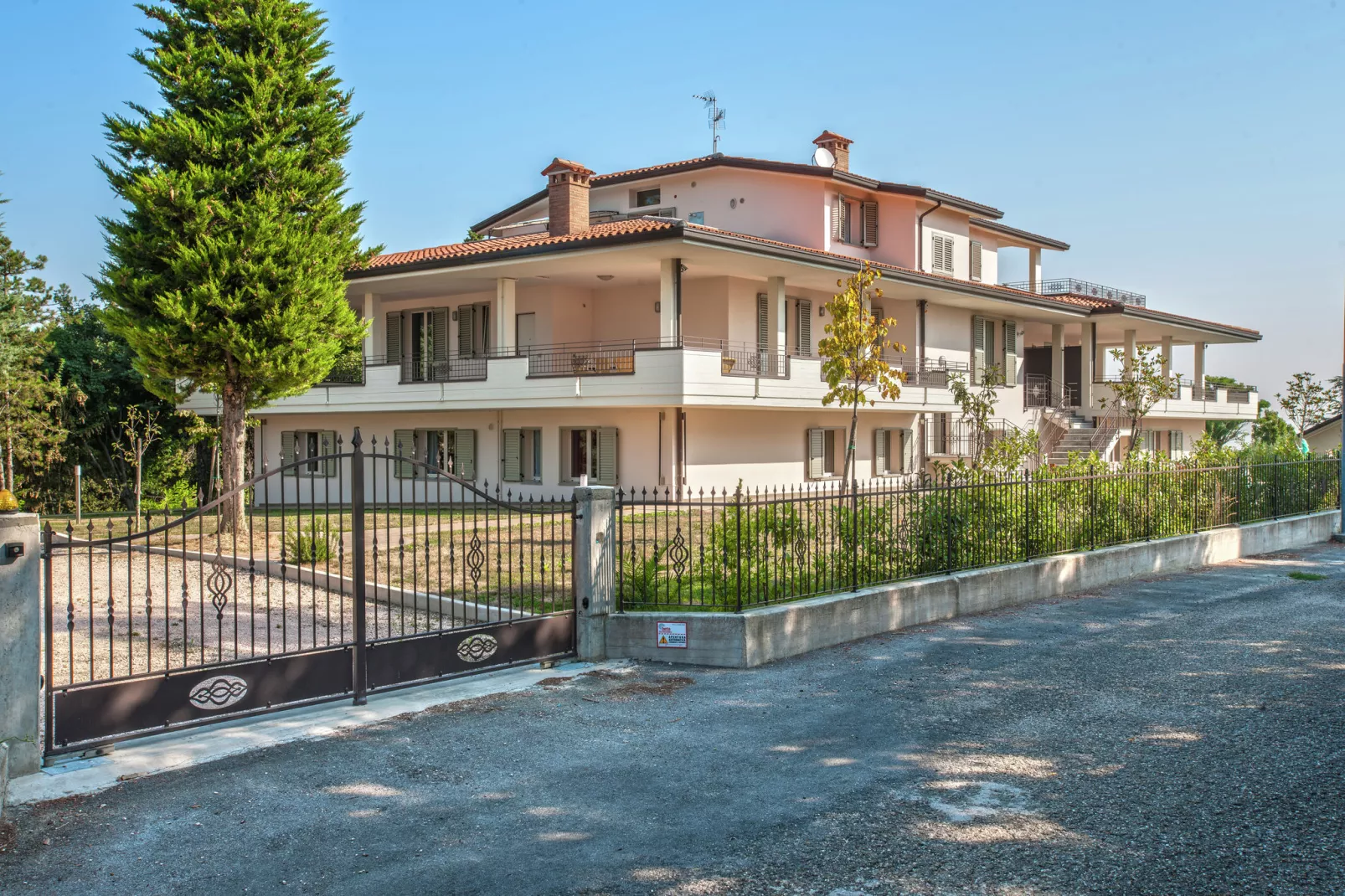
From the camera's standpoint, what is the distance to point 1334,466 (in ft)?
79.3

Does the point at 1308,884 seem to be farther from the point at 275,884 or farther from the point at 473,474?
the point at 473,474

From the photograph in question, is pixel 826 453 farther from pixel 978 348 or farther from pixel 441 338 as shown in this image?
pixel 441 338

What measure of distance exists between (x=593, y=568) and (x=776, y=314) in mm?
18063

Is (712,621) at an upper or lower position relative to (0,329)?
lower

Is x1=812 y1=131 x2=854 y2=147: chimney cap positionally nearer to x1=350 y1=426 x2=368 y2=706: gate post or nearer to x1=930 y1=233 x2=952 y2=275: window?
x1=930 y1=233 x2=952 y2=275: window

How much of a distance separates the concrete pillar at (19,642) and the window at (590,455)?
20.4 metres

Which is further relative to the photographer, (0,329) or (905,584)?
(0,329)

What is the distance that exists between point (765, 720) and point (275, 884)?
4054 mm

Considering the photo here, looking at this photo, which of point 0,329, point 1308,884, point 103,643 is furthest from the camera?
point 0,329

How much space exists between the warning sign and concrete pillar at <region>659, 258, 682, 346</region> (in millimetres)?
15337

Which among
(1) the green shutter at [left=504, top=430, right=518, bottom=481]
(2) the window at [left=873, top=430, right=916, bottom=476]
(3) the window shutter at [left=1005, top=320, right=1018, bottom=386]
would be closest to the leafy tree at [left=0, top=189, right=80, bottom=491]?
(1) the green shutter at [left=504, top=430, right=518, bottom=481]

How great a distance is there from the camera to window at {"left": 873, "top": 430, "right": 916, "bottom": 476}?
106 feet

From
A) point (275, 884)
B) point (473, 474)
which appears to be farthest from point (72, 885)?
point (473, 474)

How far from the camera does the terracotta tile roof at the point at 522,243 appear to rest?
2476 cm
